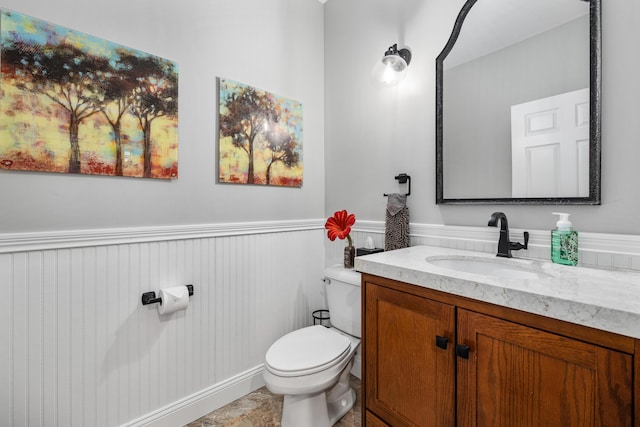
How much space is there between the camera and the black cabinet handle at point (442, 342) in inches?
36.5

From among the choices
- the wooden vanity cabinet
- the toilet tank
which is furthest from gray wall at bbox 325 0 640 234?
the wooden vanity cabinet

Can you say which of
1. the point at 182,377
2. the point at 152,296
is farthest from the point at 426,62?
the point at 182,377

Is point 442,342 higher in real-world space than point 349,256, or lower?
lower

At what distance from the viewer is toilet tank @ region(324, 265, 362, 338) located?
5.26 feet

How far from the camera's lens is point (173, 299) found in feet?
4.63

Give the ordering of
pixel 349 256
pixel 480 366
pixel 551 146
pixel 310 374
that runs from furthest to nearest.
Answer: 1. pixel 349 256
2. pixel 310 374
3. pixel 551 146
4. pixel 480 366

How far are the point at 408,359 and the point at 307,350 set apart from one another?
55 cm

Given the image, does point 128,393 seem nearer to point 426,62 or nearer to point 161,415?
point 161,415

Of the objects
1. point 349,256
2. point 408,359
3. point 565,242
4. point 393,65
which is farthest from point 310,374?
point 393,65

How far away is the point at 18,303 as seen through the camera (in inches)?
44.2

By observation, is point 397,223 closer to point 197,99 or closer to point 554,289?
point 554,289

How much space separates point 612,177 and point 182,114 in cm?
188

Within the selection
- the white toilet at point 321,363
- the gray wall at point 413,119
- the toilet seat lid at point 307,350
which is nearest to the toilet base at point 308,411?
the white toilet at point 321,363

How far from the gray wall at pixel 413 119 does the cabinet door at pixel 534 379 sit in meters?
0.63
